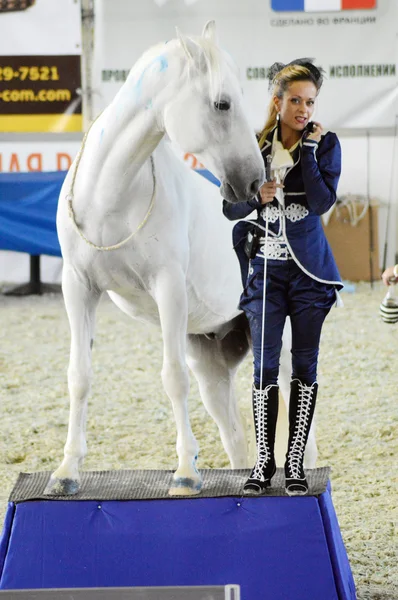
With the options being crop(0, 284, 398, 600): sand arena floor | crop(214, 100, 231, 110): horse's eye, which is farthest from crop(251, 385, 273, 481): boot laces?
crop(214, 100, 231, 110): horse's eye

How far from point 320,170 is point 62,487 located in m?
1.14

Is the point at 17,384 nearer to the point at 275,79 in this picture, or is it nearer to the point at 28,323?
the point at 28,323

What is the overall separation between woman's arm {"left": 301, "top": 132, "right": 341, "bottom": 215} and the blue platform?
824 mm

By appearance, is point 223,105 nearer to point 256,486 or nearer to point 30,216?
point 256,486

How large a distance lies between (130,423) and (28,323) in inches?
109

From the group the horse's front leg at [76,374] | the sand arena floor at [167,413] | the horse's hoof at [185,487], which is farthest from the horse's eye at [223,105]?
the sand arena floor at [167,413]

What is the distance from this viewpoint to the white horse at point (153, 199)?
2582 mm

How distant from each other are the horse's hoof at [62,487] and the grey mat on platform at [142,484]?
1 cm

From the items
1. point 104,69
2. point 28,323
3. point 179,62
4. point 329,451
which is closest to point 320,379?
point 329,451

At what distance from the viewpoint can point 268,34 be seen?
9.58 m

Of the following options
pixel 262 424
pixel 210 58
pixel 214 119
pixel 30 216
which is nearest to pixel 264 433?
pixel 262 424

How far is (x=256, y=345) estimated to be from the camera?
282cm

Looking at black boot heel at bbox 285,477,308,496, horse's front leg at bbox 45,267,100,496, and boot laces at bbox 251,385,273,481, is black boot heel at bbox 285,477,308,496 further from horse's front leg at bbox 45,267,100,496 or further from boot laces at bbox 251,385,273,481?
horse's front leg at bbox 45,267,100,496

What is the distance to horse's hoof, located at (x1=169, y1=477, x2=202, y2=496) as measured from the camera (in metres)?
2.82
